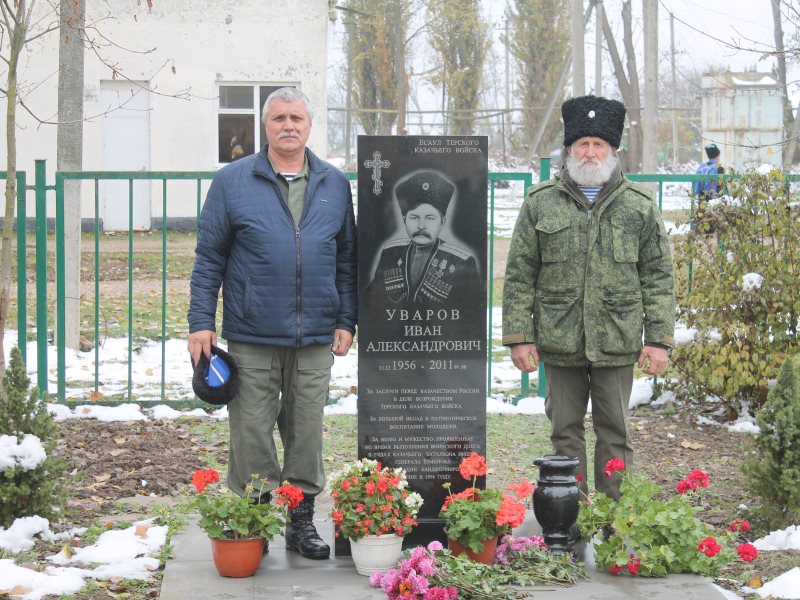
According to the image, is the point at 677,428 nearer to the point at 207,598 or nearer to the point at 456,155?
the point at 456,155

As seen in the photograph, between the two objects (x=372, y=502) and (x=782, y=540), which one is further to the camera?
(x=782, y=540)

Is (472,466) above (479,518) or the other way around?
above

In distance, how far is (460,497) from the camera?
179 inches

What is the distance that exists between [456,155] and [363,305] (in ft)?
2.57

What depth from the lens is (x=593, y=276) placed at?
187 inches

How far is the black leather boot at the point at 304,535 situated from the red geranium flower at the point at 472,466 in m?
0.69

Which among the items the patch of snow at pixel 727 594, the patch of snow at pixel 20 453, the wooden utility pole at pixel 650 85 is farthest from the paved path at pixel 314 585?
the wooden utility pole at pixel 650 85

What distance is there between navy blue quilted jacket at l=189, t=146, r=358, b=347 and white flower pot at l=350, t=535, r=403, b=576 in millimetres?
858

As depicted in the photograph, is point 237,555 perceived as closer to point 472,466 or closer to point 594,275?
point 472,466

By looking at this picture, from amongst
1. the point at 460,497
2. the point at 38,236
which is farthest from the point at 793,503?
the point at 38,236

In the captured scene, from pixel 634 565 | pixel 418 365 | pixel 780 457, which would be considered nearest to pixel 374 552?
pixel 418 365

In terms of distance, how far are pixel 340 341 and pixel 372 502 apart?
75 cm

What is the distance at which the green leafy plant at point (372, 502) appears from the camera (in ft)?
14.6

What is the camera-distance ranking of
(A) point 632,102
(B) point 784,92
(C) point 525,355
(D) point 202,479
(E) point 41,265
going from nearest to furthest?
(D) point 202,479 → (C) point 525,355 → (E) point 41,265 → (B) point 784,92 → (A) point 632,102
